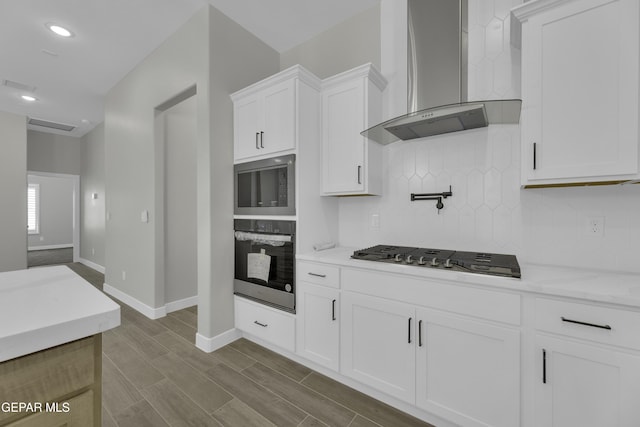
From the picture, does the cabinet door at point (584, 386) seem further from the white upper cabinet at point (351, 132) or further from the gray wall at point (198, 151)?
the gray wall at point (198, 151)

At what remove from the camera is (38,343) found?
635 mm

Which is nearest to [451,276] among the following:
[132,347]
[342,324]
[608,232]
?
[342,324]

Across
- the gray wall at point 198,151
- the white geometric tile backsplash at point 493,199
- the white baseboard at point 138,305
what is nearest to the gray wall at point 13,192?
the white baseboard at point 138,305

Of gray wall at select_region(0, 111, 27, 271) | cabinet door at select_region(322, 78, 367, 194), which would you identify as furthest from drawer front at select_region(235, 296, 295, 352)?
gray wall at select_region(0, 111, 27, 271)

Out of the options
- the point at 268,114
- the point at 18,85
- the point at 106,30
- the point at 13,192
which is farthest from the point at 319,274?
the point at 13,192

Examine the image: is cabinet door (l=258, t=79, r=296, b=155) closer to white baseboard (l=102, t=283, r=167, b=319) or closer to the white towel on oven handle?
the white towel on oven handle

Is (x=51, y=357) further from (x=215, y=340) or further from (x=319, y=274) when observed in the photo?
(x=215, y=340)

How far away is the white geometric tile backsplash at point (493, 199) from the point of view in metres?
1.57

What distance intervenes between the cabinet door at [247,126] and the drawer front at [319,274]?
1.09m

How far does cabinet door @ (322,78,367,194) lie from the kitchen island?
1756mm

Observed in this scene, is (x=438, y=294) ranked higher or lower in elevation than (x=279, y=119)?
lower

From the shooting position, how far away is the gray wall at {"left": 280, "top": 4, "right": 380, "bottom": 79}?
2455 millimetres

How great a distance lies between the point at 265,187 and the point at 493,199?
178 centimetres

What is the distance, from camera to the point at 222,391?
1918 mm
